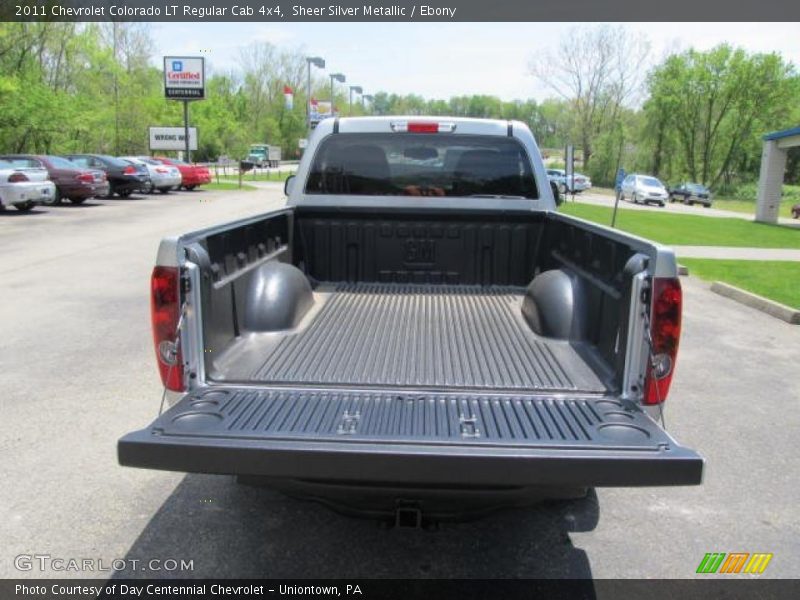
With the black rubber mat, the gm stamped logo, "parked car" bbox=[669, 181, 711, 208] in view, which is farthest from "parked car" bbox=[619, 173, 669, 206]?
the gm stamped logo

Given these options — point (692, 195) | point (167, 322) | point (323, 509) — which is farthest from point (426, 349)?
point (692, 195)

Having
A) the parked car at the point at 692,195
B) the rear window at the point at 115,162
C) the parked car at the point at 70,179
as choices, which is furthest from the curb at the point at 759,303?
the parked car at the point at 692,195

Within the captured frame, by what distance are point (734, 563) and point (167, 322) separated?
→ 2856 millimetres

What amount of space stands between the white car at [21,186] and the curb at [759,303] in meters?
17.2

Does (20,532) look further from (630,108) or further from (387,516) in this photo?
(630,108)

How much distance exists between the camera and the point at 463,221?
5184 millimetres

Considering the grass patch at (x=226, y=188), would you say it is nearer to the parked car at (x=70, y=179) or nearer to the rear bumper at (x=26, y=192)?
the parked car at (x=70, y=179)

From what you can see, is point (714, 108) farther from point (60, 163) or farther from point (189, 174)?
point (60, 163)

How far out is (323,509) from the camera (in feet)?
12.3

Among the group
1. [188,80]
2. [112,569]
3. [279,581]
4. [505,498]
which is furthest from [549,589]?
[188,80]

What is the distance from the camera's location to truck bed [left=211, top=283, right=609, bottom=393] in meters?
3.21

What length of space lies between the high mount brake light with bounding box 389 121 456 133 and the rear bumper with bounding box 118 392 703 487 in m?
2.95

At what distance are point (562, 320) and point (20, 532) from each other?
297 centimetres

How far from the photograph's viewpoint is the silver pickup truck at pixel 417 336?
2.37 meters
